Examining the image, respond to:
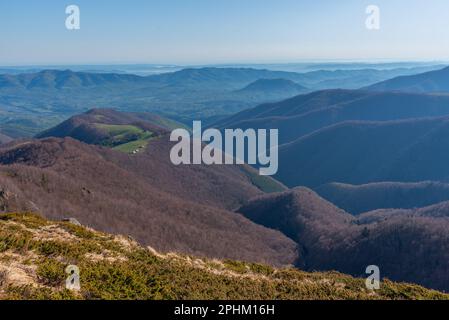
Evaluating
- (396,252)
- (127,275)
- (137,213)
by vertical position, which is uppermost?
(127,275)

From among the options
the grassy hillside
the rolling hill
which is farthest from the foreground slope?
the grassy hillside

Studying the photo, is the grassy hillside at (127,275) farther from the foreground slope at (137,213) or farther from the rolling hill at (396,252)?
the rolling hill at (396,252)

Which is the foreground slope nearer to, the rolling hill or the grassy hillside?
the rolling hill

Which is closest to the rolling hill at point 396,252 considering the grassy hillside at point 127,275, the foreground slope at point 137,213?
the foreground slope at point 137,213

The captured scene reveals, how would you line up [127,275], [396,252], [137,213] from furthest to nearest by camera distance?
[137,213] → [396,252] → [127,275]

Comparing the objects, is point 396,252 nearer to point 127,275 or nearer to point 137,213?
point 137,213

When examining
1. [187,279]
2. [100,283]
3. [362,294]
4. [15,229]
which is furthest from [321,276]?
[15,229]

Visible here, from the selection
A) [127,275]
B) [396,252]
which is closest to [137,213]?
[396,252]

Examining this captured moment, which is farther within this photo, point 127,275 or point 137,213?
point 137,213

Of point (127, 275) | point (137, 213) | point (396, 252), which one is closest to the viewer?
point (127, 275)
